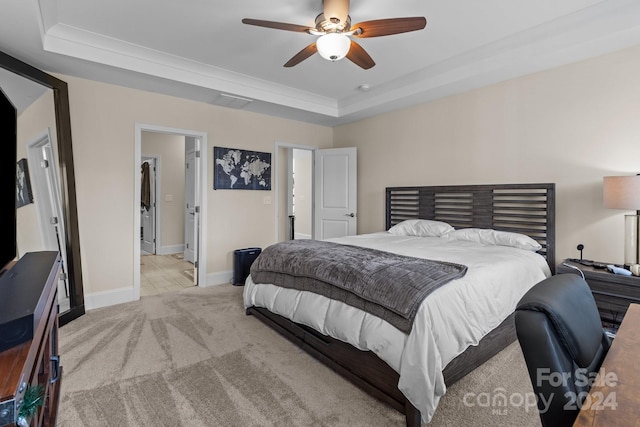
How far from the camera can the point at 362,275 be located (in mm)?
1958

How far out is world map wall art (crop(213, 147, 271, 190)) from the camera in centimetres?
432

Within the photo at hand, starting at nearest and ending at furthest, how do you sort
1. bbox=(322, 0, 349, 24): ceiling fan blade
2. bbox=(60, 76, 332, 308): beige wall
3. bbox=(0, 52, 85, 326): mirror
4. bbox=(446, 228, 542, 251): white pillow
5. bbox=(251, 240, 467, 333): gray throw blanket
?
1. bbox=(251, 240, 467, 333): gray throw blanket
2. bbox=(322, 0, 349, 24): ceiling fan blade
3. bbox=(0, 52, 85, 326): mirror
4. bbox=(446, 228, 542, 251): white pillow
5. bbox=(60, 76, 332, 308): beige wall

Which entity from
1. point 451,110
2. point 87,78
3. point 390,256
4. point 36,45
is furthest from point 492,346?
point 87,78

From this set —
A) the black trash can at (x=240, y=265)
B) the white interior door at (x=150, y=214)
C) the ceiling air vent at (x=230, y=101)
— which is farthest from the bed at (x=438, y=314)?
the white interior door at (x=150, y=214)

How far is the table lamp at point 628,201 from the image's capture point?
233 cm

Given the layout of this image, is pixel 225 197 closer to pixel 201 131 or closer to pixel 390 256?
pixel 201 131

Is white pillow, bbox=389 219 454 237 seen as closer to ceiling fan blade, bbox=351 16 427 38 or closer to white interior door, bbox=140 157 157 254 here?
ceiling fan blade, bbox=351 16 427 38

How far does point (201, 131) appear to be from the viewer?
164 inches

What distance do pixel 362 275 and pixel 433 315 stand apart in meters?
0.49

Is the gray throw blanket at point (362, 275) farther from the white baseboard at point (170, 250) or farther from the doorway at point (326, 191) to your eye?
the white baseboard at point (170, 250)

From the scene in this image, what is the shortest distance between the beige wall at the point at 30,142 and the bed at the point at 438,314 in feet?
5.57

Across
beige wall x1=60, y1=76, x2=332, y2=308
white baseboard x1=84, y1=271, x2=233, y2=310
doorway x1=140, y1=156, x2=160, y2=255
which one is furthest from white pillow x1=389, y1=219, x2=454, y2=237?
doorway x1=140, y1=156, x2=160, y2=255

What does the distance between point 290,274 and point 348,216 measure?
2.65 m

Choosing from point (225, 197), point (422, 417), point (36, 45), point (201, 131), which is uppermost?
point (36, 45)
